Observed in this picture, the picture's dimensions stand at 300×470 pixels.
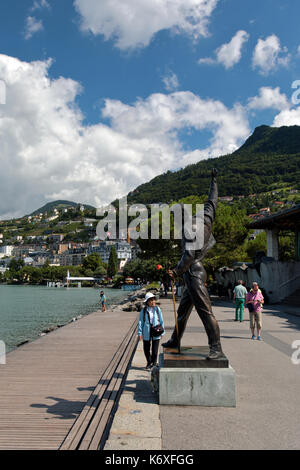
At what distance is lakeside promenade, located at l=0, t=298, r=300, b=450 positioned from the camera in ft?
12.6

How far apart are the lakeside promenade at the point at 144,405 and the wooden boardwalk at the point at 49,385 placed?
0.01 metres

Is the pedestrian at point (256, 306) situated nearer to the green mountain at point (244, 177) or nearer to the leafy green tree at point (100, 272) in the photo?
the leafy green tree at point (100, 272)

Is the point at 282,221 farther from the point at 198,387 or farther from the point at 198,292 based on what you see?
the point at 198,387

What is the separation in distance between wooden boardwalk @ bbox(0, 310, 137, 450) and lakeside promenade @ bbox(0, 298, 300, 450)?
0.5 inches

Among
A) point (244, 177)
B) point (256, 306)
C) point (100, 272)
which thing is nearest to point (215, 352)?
point (256, 306)

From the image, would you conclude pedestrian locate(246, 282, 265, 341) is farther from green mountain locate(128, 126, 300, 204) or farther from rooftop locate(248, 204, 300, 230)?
green mountain locate(128, 126, 300, 204)

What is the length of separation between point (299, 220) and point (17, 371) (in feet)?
71.3

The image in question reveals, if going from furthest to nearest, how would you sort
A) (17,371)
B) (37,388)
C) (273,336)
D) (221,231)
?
(221,231) < (273,336) < (17,371) < (37,388)

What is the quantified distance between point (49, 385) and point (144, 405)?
257 cm

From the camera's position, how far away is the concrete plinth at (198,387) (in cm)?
483

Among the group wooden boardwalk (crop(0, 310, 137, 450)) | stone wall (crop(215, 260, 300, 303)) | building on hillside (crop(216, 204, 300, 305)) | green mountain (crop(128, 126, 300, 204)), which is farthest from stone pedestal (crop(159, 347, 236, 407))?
green mountain (crop(128, 126, 300, 204))

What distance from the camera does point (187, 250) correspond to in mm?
5383

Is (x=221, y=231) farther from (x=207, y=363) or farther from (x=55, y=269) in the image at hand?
(x=55, y=269)
